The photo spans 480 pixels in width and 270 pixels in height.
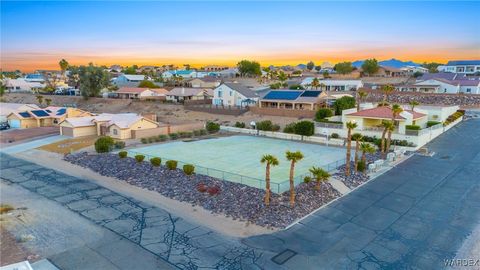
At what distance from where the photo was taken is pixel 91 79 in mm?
88062

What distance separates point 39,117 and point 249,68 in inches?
3673

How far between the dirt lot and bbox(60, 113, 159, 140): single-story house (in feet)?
46.9

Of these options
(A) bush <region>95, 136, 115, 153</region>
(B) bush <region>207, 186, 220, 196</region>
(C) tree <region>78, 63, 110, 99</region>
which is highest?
(C) tree <region>78, 63, 110, 99</region>

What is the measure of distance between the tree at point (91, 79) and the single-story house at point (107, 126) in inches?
1668

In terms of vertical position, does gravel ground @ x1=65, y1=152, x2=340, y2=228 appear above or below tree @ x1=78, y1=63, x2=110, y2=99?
below

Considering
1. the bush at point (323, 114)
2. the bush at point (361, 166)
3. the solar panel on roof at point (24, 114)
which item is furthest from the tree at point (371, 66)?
the solar panel on roof at point (24, 114)

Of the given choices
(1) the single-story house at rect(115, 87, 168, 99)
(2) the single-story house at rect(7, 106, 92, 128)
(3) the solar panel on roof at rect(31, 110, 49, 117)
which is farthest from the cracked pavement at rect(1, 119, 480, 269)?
(1) the single-story house at rect(115, 87, 168, 99)

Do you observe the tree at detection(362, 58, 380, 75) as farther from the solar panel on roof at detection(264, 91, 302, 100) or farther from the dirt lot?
the dirt lot

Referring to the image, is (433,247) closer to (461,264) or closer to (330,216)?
(461,264)

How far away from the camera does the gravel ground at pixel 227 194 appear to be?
20.4m

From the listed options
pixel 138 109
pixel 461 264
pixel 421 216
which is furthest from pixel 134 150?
pixel 138 109

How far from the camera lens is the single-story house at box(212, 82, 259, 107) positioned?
6981 cm

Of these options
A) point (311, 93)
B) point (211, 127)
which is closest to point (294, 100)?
point (311, 93)

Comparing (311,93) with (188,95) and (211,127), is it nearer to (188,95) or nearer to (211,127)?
(211,127)
